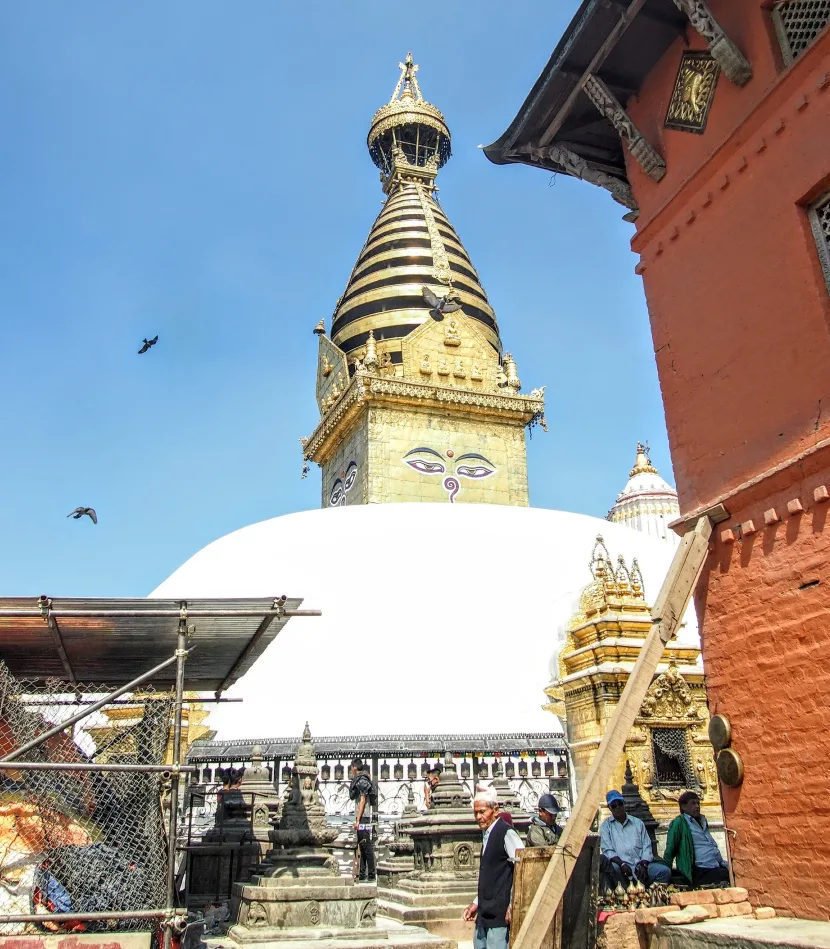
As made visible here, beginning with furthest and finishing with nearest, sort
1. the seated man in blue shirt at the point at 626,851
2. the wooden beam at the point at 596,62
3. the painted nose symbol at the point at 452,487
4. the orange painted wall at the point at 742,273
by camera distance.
→ the painted nose symbol at the point at 452,487
the wooden beam at the point at 596,62
the seated man in blue shirt at the point at 626,851
the orange painted wall at the point at 742,273

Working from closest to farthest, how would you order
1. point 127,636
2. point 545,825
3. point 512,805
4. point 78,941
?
point 78,941 < point 545,825 < point 127,636 < point 512,805

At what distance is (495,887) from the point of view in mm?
4539

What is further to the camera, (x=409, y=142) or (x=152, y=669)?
(x=409, y=142)

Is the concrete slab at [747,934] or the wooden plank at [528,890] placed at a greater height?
the wooden plank at [528,890]

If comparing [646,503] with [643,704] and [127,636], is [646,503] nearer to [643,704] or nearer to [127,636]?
[643,704]

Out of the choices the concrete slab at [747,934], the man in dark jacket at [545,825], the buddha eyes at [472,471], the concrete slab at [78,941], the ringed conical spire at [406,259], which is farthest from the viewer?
the ringed conical spire at [406,259]

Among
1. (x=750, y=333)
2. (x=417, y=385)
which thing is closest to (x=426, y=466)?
(x=417, y=385)

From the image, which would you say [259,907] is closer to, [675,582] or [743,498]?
[675,582]

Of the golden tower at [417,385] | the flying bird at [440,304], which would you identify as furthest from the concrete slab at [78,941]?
the flying bird at [440,304]

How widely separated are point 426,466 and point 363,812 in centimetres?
1382

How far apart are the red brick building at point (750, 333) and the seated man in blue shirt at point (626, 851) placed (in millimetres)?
1219

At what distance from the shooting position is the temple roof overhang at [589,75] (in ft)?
21.3

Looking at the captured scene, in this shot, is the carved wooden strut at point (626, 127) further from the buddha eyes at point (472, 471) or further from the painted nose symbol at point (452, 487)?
the buddha eyes at point (472, 471)

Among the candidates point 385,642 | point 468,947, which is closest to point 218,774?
point 385,642
